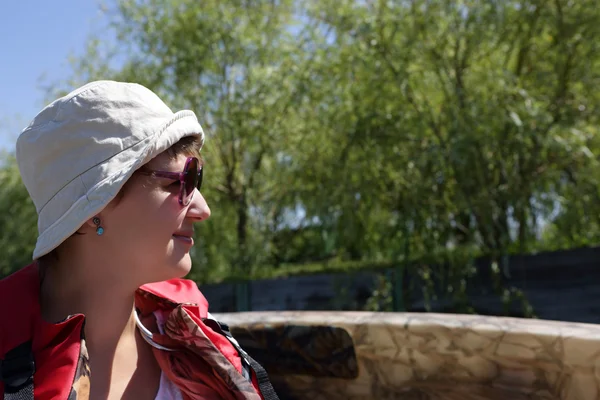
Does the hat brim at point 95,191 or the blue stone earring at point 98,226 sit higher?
the hat brim at point 95,191

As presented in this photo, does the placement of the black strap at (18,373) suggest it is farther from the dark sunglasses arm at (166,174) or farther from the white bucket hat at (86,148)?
the dark sunglasses arm at (166,174)

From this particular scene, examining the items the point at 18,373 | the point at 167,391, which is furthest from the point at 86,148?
the point at 167,391

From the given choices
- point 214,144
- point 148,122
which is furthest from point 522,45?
point 148,122

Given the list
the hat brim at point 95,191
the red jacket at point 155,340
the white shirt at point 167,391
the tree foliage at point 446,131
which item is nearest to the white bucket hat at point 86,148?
the hat brim at point 95,191

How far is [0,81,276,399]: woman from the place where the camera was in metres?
1.26

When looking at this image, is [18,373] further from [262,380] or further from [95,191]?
[262,380]

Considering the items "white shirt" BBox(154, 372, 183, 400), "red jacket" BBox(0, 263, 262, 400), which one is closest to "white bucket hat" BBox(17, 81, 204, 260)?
"red jacket" BBox(0, 263, 262, 400)

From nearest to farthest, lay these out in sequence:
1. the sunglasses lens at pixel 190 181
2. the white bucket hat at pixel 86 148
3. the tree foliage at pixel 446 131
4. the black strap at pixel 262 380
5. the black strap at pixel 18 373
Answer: the black strap at pixel 18 373 < the white bucket hat at pixel 86 148 < the sunglasses lens at pixel 190 181 < the black strap at pixel 262 380 < the tree foliage at pixel 446 131

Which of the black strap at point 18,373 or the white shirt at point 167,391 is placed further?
the white shirt at point 167,391

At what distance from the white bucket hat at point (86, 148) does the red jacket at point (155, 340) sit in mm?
113

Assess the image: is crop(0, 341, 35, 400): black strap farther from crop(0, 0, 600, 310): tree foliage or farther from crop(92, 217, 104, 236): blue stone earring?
crop(0, 0, 600, 310): tree foliage

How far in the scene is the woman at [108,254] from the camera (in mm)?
1263

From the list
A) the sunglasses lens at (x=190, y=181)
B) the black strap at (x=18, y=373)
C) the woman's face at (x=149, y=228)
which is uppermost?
the sunglasses lens at (x=190, y=181)

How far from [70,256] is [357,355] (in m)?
0.86
